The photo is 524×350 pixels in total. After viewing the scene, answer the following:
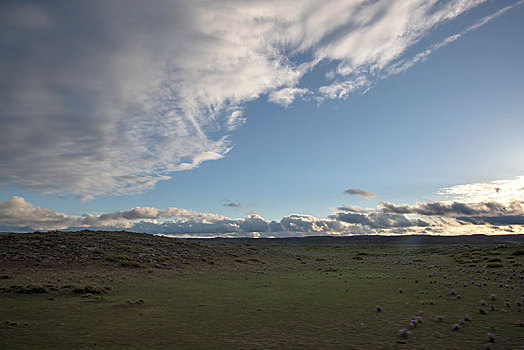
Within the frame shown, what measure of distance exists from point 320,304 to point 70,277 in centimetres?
2114

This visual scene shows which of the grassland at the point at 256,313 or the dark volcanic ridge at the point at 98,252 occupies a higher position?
the dark volcanic ridge at the point at 98,252

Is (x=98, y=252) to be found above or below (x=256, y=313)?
above

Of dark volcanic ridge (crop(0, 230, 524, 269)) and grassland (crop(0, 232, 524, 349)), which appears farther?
dark volcanic ridge (crop(0, 230, 524, 269))

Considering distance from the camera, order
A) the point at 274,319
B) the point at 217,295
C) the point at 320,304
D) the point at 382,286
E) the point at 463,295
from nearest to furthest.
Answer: the point at 274,319, the point at 320,304, the point at 463,295, the point at 217,295, the point at 382,286

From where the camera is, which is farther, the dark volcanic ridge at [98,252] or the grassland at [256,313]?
the dark volcanic ridge at [98,252]

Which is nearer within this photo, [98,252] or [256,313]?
[256,313]

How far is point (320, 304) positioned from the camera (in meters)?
16.6

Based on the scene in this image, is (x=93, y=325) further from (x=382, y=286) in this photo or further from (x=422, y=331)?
(x=382, y=286)

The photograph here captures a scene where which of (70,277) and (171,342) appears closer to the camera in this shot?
(171,342)

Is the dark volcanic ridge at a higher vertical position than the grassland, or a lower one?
higher

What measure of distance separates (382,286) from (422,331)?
11.6 m

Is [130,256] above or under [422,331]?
above

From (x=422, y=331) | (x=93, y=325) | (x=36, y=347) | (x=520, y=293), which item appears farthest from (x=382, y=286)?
(x=36, y=347)

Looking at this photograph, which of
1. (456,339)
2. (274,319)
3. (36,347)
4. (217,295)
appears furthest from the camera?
(217,295)
